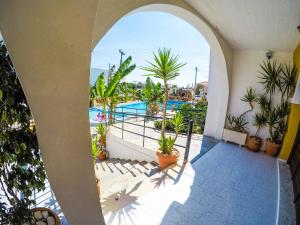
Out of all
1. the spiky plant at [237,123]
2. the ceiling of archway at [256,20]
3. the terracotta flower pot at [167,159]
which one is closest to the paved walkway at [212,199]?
the terracotta flower pot at [167,159]

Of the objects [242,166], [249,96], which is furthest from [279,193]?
[249,96]

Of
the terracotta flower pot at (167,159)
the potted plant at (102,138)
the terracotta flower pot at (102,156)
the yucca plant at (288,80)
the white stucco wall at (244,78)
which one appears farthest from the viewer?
the potted plant at (102,138)

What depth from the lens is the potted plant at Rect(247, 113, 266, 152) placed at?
4.75 metres

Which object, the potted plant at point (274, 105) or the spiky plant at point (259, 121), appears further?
the spiky plant at point (259, 121)

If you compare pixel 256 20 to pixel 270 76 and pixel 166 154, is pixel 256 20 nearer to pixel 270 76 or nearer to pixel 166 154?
pixel 270 76

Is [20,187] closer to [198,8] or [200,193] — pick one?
[200,193]

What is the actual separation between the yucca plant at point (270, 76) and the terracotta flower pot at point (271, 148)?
4.31 feet

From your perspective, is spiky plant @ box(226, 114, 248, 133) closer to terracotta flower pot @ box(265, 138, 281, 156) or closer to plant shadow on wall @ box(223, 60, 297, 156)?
plant shadow on wall @ box(223, 60, 297, 156)

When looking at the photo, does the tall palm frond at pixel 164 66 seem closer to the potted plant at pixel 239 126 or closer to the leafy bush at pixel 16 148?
the leafy bush at pixel 16 148

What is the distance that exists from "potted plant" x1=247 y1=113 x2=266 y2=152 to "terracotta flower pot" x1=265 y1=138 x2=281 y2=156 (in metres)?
0.21

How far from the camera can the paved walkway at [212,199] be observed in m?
2.36

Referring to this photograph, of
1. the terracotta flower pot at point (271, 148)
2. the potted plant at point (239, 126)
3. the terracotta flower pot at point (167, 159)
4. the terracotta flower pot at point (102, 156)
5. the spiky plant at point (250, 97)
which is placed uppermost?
the spiky plant at point (250, 97)

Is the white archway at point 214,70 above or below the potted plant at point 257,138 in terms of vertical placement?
above

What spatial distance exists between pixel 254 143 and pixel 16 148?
531 cm
